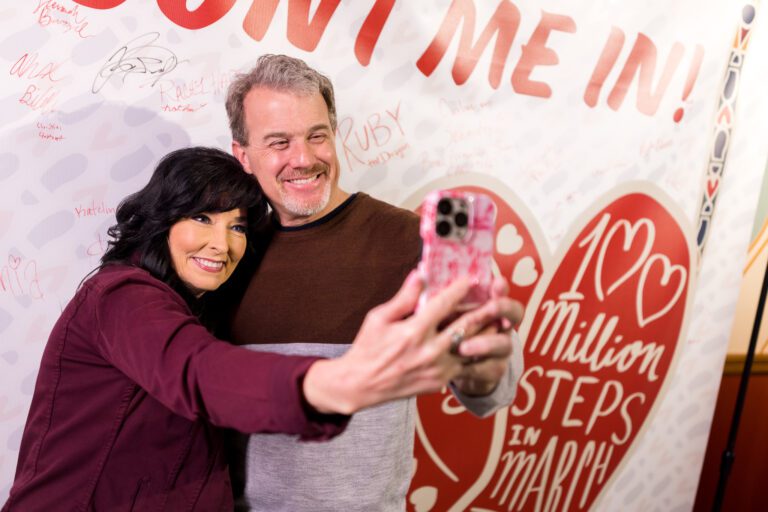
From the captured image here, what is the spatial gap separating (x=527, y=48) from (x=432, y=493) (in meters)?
1.25

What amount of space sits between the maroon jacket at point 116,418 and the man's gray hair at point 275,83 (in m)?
0.44

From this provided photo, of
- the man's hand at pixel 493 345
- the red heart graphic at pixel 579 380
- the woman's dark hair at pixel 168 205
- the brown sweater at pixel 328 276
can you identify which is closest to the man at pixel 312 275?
the brown sweater at pixel 328 276

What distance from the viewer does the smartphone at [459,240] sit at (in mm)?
604

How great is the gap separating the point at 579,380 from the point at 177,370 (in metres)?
1.59

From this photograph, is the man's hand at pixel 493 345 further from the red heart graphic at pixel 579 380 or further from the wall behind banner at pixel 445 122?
the red heart graphic at pixel 579 380

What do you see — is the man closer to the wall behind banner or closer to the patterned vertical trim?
the wall behind banner

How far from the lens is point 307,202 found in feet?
3.93

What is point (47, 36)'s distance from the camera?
1251 millimetres

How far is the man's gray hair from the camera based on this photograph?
121cm

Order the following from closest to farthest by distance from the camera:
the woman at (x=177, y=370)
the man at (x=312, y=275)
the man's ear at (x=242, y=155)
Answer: the woman at (x=177, y=370), the man at (x=312, y=275), the man's ear at (x=242, y=155)

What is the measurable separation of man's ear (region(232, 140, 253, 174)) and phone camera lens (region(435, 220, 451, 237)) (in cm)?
71
